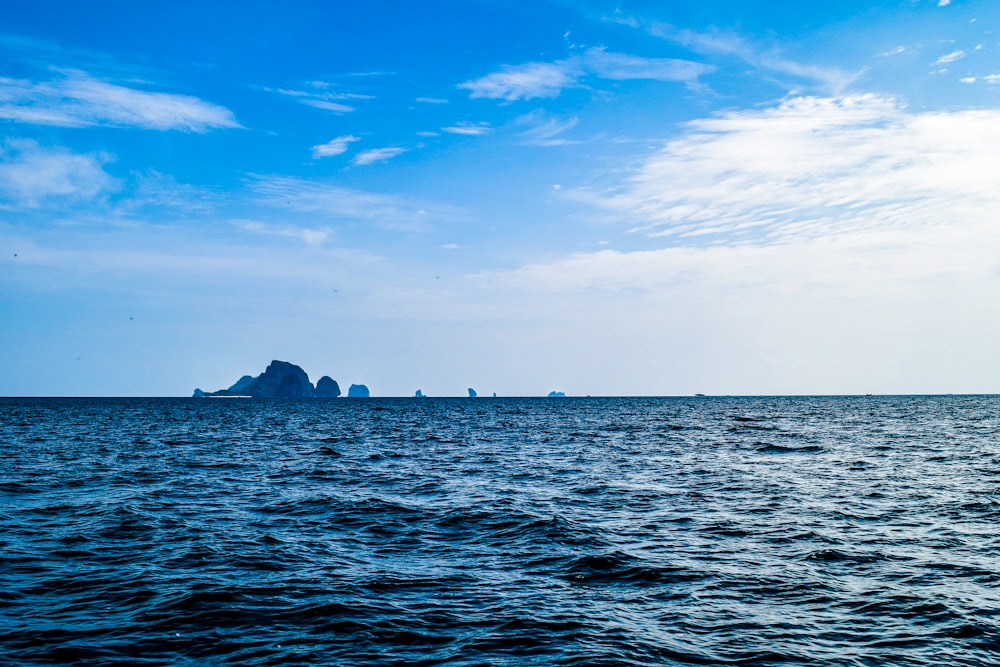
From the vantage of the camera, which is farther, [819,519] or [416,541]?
[819,519]

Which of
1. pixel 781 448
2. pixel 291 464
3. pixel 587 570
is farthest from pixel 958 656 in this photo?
pixel 781 448

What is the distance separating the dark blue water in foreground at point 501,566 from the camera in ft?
42.7

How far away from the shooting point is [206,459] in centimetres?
4669

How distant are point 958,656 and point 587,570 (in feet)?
27.3

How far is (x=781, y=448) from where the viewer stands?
177 ft

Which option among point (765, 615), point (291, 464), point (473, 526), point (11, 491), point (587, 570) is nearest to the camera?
point (765, 615)

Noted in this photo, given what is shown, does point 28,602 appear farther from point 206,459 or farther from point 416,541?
point 206,459

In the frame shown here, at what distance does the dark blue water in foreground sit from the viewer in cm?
1301

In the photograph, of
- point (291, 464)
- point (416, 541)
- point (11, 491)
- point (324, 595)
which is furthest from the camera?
point (291, 464)

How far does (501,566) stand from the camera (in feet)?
61.7

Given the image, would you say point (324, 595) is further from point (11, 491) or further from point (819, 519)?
point (11, 491)

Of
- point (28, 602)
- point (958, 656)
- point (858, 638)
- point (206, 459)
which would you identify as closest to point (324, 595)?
Answer: point (28, 602)

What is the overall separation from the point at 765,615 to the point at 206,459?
41060 millimetres

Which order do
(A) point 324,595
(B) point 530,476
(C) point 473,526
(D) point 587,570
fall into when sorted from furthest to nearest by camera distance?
(B) point 530,476 → (C) point 473,526 → (D) point 587,570 → (A) point 324,595
